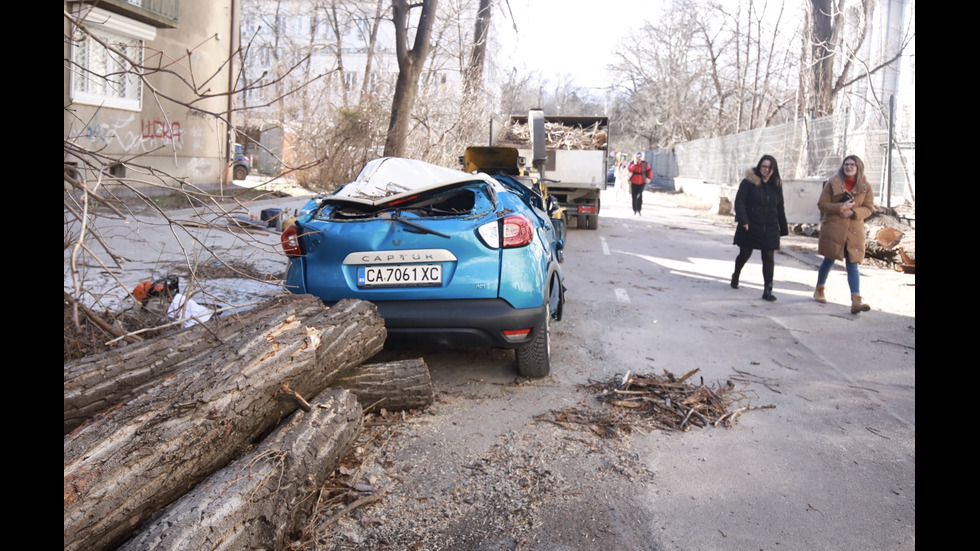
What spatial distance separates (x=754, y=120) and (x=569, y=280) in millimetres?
25392

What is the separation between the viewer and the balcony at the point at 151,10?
15992mm

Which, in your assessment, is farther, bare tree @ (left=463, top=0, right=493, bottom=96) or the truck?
bare tree @ (left=463, top=0, right=493, bottom=96)

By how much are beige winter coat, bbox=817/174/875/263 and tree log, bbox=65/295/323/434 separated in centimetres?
652

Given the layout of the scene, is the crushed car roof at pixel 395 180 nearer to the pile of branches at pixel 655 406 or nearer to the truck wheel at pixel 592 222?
the pile of branches at pixel 655 406

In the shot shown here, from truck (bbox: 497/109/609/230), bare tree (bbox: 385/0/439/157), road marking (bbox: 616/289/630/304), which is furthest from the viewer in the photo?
truck (bbox: 497/109/609/230)

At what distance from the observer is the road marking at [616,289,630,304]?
28.0 feet

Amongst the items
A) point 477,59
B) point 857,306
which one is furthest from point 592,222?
point 857,306

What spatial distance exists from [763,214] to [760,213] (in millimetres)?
38

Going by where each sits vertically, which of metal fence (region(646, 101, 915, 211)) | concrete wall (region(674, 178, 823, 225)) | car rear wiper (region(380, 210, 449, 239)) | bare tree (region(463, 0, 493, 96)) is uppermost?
bare tree (region(463, 0, 493, 96))

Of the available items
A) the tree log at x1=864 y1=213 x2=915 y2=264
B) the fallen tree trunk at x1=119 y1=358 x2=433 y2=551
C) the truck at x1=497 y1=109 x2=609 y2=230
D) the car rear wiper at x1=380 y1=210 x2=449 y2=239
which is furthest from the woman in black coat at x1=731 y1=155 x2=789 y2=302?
the truck at x1=497 y1=109 x2=609 y2=230

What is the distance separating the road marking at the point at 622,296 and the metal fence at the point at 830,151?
3682 millimetres

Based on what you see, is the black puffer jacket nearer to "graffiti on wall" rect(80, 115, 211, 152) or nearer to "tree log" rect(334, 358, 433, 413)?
"tree log" rect(334, 358, 433, 413)

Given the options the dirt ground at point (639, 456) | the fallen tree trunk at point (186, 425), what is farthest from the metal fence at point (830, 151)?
the fallen tree trunk at point (186, 425)
